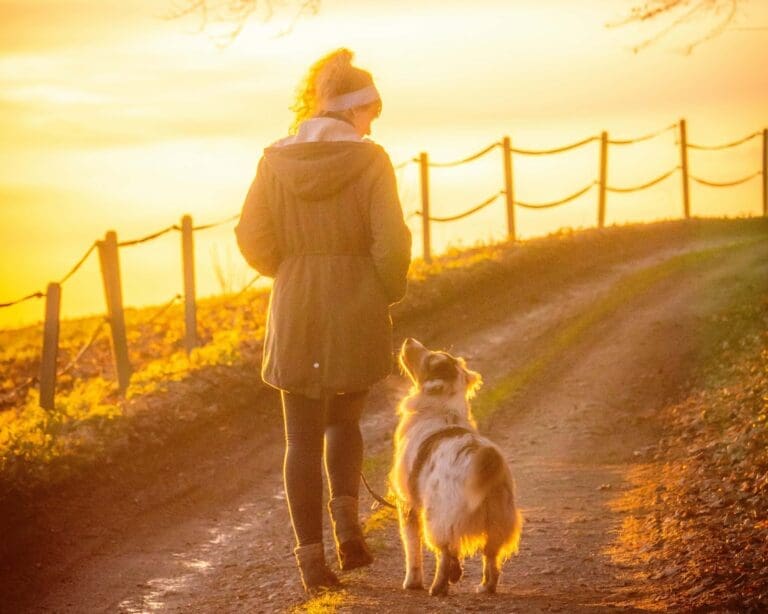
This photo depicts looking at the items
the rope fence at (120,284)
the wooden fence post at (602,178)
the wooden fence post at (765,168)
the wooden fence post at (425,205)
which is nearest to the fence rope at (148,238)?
the rope fence at (120,284)

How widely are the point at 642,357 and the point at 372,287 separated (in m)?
6.56

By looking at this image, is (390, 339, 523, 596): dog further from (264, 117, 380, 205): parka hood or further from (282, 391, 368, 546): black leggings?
(264, 117, 380, 205): parka hood

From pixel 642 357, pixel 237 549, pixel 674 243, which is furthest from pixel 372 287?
pixel 674 243

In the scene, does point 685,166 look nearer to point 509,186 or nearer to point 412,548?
point 509,186

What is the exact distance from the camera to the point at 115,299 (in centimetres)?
1083

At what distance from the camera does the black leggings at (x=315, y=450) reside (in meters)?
5.07

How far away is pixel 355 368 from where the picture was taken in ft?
16.3

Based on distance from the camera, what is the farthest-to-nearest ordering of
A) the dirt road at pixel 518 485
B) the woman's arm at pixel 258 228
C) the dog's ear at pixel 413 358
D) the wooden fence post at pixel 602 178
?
the wooden fence post at pixel 602 178 → the dirt road at pixel 518 485 → the dog's ear at pixel 413 358 → the woman's arm at pixel 258 228

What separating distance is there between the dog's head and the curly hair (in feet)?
4.12

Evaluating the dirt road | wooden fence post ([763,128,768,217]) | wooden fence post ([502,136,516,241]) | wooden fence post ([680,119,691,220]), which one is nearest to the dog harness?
the dirt road

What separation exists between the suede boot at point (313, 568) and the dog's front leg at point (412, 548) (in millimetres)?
385

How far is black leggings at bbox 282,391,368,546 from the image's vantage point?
5074 millimetres

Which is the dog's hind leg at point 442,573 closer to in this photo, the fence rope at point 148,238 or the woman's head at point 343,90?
the woman's head at point 343,90

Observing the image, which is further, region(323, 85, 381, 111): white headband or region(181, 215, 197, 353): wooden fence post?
region(181, 215, 197, 353): wooden fence post
